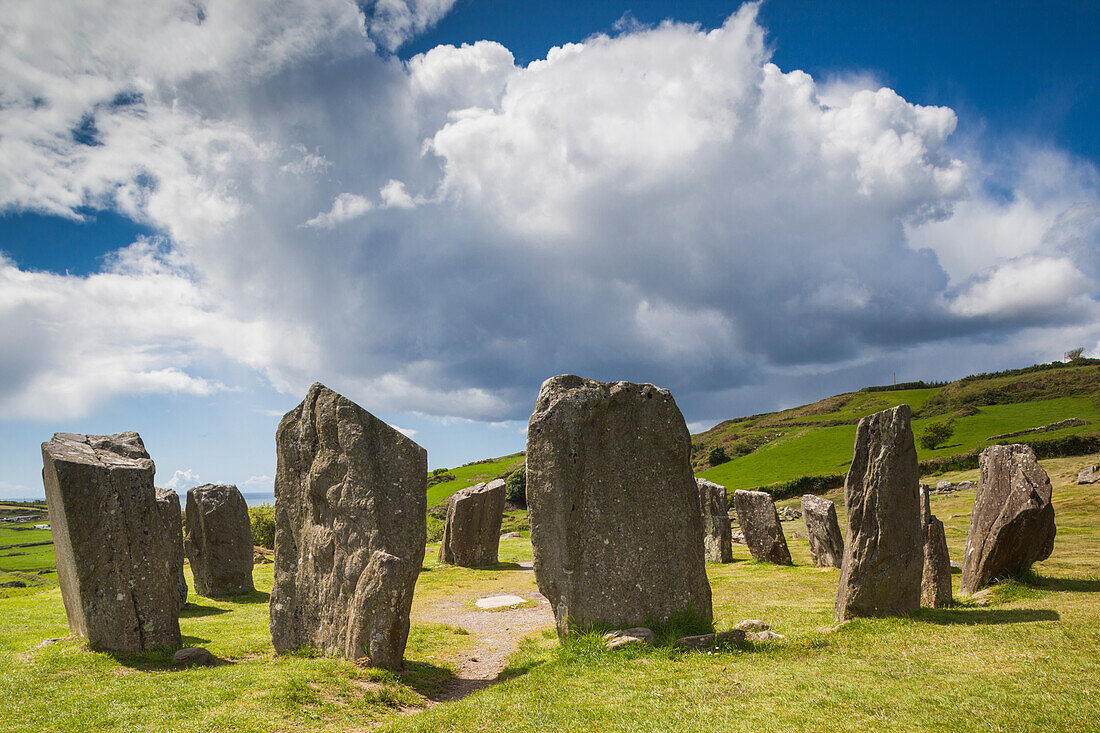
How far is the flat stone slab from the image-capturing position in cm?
1903

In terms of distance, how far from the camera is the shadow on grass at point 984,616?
1097 cm

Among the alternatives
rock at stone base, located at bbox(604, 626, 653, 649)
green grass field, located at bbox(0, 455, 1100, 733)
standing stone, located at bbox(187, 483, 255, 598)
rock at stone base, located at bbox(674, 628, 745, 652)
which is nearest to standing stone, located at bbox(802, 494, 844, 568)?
green grass field, located at bbox(0, 455, 1100, 733)

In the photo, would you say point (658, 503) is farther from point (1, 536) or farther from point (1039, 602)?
point (1, 536)

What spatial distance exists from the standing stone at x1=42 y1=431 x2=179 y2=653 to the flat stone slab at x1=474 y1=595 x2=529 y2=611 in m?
9.12

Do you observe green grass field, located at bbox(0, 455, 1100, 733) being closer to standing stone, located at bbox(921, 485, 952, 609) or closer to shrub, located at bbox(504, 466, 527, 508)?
standing stone, located at bbox(921, 485, 952, 609)

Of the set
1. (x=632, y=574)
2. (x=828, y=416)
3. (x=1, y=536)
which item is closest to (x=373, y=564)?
(x=632, y=574)

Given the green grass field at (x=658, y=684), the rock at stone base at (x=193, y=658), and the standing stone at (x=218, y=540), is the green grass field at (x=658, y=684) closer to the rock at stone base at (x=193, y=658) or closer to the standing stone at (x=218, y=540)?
the rock at stone base at (x=193, y=658)

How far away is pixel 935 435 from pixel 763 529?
50.8 m

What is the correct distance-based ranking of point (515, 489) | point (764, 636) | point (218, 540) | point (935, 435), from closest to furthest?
point (764, 636), point (218, 540), point (935, 435), point (515, 489)

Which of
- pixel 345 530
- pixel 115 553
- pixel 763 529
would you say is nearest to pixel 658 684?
pixel 345 530

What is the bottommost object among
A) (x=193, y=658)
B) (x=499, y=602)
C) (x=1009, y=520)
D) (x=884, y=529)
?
(x=499, y=602)

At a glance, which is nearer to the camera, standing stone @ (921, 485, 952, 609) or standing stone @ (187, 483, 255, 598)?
standing stone @ (921, 485, 952, 609)

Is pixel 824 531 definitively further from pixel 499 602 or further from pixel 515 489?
pixel 515 489

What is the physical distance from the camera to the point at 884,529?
461 inches
